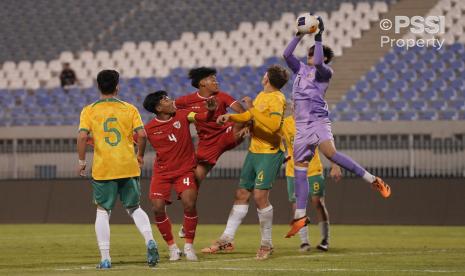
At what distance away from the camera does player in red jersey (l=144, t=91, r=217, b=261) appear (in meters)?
13.1

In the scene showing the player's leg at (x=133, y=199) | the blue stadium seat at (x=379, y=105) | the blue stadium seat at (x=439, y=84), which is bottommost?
the player's leg at (x=133, y=199)

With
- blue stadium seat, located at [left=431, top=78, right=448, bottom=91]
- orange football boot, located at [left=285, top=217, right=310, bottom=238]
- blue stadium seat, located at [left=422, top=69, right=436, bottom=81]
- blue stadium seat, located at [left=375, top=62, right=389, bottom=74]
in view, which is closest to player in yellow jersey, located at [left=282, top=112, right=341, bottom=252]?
orange football boot, located at [left=285, top=217, right=310, bottom=238]

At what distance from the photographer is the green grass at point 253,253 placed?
1128 centimetres

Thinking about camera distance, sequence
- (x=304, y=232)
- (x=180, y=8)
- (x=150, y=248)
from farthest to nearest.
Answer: (x=180, y=8) < (x=304, y=232) < (x=150, y=248)

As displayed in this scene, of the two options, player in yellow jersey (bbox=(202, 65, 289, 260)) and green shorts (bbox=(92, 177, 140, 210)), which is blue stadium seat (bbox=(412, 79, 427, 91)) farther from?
green shorts (bbox=(92, 177, 140, 210))

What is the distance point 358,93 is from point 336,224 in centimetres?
723

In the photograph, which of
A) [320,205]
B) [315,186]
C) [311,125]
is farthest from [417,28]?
[311,125]

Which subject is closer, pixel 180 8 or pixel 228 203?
pixel 228 203

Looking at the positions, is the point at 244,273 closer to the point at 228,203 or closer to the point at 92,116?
the point at 92,116

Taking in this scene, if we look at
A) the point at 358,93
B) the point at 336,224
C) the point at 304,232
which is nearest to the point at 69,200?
the point at 336,224

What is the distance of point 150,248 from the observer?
11523 mm

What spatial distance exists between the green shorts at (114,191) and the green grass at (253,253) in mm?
704

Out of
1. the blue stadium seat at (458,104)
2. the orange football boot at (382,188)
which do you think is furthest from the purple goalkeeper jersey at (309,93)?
the blue stadium seat at (458,104)

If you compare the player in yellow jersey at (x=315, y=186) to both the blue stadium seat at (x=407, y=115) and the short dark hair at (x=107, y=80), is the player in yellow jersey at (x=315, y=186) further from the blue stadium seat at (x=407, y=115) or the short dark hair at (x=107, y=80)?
the blue stadium seat at (x=407, y=115)
